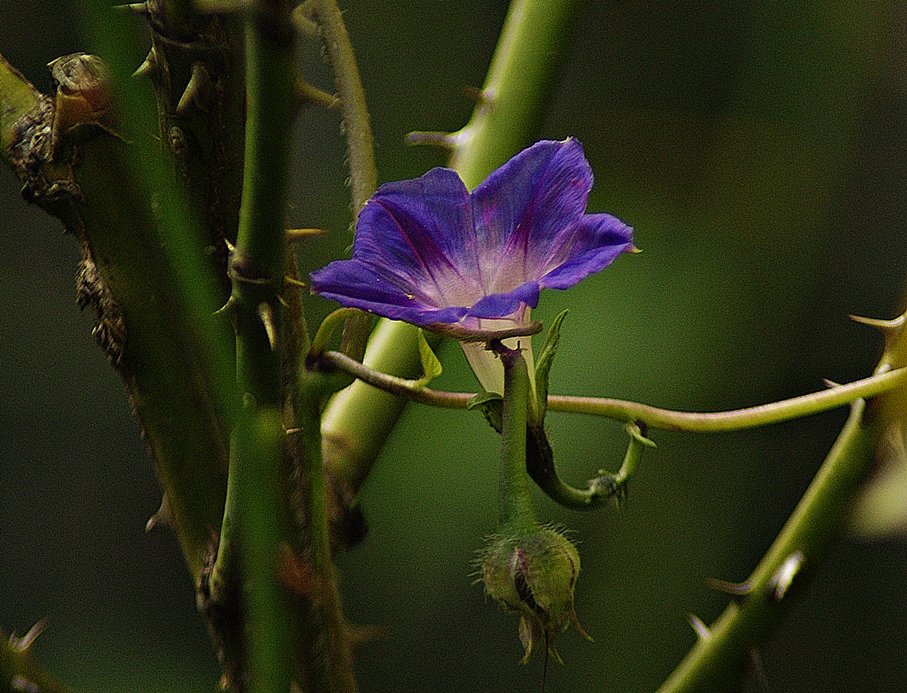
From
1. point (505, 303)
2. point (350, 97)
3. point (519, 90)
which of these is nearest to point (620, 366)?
point (519, 90)

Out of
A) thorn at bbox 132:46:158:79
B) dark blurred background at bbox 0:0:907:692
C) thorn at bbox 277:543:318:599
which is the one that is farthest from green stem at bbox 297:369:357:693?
dark blurred background at bbox 0:0:907:692

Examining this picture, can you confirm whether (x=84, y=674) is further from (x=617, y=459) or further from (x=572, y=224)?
(x=572, y=224)

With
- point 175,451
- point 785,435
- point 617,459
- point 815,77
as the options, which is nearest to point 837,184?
point 815,77

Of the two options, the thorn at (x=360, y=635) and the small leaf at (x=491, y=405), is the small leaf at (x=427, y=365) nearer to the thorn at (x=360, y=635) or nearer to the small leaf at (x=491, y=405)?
the small leaf at (x=491, y=405)

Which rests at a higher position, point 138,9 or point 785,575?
point 138,9

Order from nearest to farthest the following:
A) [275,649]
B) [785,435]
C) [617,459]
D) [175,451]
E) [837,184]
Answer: [275,649]
[175,451]
[617,459]
[837,184]
[785,435]

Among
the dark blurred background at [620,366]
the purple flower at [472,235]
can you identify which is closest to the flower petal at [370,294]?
the purple flower at [472,235]

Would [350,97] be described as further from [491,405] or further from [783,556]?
[783,556]
